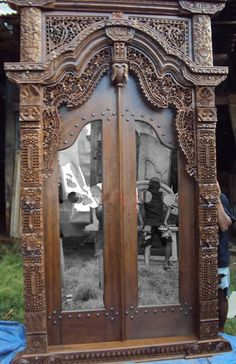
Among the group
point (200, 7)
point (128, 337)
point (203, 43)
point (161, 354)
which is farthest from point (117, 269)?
point (200, 7)

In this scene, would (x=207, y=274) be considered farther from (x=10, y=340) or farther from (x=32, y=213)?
(x=10, y=340)

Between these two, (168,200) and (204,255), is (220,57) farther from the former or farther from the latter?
(204,255)

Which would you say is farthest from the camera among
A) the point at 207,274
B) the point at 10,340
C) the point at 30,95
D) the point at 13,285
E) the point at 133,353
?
Result: the point at 13,285

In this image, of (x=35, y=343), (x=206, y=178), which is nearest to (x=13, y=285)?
(x=35, y=343)

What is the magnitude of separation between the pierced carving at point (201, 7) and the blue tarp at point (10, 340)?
2.94 meters

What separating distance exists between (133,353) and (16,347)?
0.96 meters

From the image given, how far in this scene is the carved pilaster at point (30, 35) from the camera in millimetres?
2867

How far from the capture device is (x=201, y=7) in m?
3.07

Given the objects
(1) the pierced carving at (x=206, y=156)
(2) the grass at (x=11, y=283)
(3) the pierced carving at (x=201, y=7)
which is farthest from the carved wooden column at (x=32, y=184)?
(2) the grass at (x=11, y=283)

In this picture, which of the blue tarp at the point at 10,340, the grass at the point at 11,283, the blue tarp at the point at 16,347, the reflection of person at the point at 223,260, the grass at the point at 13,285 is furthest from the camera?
the grass at the point at 11,283

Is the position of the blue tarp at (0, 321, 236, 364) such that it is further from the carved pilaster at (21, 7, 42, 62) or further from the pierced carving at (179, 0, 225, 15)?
the pierced carving at (179, 0, 225, 15)

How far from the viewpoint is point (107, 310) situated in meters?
3.06

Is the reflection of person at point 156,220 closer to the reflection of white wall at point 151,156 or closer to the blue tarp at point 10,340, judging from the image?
the reflection of white wall at point 151,156

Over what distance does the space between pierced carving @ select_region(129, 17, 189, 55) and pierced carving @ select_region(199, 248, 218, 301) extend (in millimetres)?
1576
